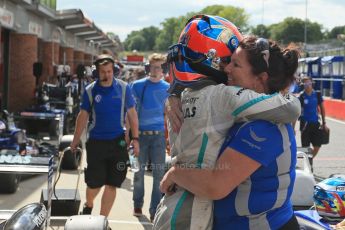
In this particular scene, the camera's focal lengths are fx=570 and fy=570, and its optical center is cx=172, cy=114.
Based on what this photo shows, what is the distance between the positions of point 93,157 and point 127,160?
0.36 meters

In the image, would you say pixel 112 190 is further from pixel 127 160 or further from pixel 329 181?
pixel 329 181

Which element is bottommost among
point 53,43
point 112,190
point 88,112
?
point 112,190

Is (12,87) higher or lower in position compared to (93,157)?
higher

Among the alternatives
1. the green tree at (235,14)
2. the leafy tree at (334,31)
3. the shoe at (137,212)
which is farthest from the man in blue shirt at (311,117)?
the leafy tree at (334,31)

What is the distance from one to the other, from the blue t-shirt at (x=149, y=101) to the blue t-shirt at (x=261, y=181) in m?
4.93

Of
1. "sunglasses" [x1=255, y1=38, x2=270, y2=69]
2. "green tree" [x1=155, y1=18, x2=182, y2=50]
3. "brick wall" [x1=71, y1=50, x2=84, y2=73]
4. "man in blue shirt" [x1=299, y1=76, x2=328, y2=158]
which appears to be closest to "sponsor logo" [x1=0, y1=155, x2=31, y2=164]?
"sunglasses" [x1=255, y1=38, x2=270, y2=69]

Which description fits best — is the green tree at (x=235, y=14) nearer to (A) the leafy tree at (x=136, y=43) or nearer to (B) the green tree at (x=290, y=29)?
(B) the green tree at (x=290, y=29)

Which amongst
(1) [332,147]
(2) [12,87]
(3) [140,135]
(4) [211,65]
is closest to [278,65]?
(4) [211,65]

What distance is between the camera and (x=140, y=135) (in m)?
7.00

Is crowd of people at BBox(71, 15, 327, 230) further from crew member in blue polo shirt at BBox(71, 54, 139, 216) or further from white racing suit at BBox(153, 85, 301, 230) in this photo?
crew member in blue polo shirt at BBox(71, 54, 139, 216)

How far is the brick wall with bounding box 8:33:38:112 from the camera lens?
18188 millimetres

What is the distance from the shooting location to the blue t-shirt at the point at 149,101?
23.1ft

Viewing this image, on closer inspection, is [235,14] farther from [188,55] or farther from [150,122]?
[188,55]

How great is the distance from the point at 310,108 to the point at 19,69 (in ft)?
35.9
